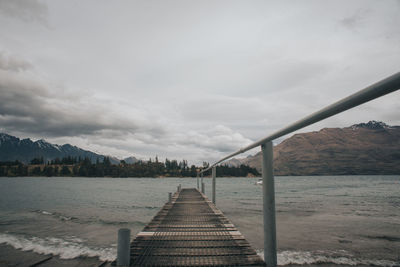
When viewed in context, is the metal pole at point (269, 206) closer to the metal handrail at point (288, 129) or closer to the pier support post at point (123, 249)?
the metal handrail at point (288, 129)

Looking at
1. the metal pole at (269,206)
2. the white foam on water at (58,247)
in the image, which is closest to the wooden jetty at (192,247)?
the metal pole at (269,206)

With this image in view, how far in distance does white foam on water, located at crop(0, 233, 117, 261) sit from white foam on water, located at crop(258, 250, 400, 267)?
586 cm

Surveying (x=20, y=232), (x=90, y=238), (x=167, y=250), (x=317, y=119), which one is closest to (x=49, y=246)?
(x=90, y=238)

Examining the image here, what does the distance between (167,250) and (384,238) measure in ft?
42.0

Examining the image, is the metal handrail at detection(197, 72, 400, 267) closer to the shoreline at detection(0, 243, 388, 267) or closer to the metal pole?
the metal pole

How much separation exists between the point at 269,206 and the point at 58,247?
1041cm

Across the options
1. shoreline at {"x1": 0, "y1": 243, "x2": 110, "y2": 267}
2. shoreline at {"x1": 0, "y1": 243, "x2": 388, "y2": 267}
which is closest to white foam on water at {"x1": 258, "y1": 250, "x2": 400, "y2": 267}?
shoreline at {"x1": 0, "y1": 243, "x2": 388, "y2": 267}

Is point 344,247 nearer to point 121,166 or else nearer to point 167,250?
point 167,250

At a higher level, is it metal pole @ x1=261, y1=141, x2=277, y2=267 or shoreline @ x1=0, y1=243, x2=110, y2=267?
metal pole @ x1=261, y1=141, x2=277, y2=267

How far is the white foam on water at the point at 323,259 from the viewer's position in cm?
783

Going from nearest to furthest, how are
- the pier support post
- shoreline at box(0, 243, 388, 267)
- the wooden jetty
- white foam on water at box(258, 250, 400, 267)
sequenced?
the pier support post
the wooden jetty
shoreline at box(0, 243, 388, 267)
white foam on water at box(258, 250, 400, 267)

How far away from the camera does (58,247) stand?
9.58 metres

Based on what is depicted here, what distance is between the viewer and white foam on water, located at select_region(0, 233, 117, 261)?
28.4ft

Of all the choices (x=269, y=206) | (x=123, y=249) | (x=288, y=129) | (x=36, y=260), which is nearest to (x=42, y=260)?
(x=36, y=260)
